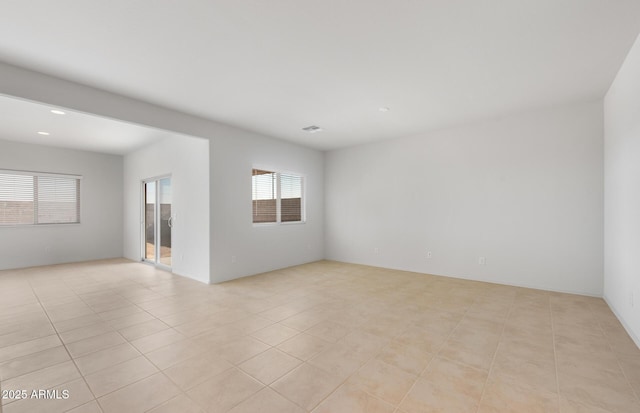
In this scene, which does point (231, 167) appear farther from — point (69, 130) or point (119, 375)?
Answer: point (119, 375)

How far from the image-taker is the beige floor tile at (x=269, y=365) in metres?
2.06

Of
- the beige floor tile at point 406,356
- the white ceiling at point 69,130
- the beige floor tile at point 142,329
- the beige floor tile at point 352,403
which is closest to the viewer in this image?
the beige floor tile at point 352,403

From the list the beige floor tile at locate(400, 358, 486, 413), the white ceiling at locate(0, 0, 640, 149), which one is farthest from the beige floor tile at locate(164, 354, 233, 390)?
the white ceiling at locate(0, 0, 640, 149)

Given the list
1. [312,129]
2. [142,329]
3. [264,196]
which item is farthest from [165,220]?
[312,129]

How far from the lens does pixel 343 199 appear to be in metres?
6.60

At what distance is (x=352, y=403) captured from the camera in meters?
1.77

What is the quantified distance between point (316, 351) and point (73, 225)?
7.47 metres

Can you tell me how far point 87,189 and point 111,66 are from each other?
5.68 metres

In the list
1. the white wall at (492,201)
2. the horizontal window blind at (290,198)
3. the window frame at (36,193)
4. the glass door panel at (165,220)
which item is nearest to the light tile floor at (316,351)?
the white wall at (492,201)

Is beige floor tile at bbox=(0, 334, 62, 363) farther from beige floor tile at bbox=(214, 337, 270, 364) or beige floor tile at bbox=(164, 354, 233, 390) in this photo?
beige floor tile at bbox=(214, 337, 270, 364)

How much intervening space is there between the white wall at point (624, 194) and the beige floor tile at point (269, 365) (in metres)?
3.11

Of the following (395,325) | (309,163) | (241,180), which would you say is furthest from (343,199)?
(395,325)

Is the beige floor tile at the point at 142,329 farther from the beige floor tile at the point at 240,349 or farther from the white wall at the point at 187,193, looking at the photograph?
the white wall at the point at 187,193

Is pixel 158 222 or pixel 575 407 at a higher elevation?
pixel 158 222
